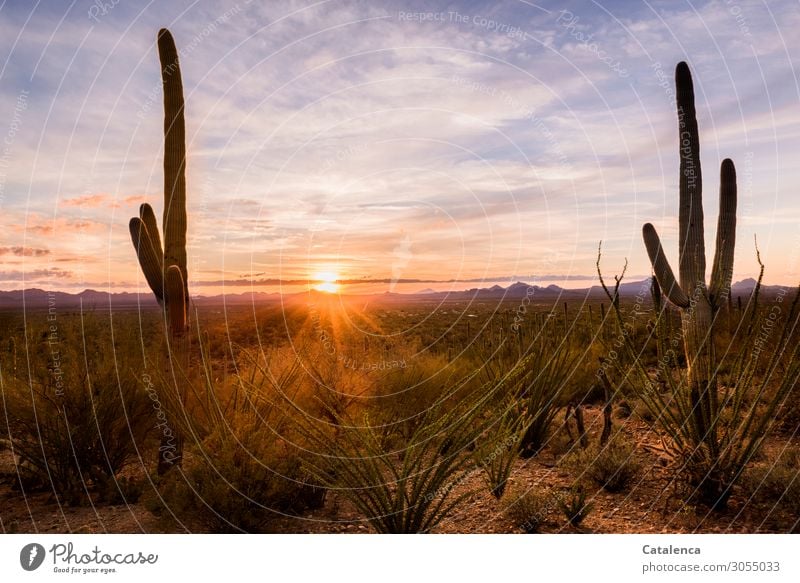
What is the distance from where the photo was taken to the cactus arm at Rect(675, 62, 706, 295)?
24.8ft

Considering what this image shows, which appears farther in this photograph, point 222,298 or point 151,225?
point 222,298

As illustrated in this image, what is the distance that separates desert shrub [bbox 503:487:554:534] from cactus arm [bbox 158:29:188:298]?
5.11m

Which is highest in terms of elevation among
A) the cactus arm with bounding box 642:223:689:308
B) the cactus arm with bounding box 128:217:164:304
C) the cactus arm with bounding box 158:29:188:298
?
the cactus arm with bounding box 158:29:188:298

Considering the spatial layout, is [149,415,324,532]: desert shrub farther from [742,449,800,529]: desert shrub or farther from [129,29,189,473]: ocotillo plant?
[742,449,800,529]: desert shrub

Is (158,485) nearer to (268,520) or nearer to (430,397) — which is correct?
(268,520)

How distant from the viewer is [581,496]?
614 centimetres

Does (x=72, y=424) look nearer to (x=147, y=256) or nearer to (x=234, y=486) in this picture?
(x=147, y=256)

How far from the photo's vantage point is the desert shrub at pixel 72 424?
722 centimetres

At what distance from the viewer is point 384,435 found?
28.1 feet

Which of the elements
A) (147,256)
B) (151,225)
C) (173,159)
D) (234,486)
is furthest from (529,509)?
(173,159)

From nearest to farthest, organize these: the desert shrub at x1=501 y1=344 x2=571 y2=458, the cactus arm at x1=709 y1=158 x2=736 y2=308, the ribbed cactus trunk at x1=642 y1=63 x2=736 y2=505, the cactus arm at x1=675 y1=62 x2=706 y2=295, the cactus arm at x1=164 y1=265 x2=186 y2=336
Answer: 1. the ribbed cactus trunk at x1=642 y1=63 x2=736 y2=505
2. the cactus arm at x1=709 y1=158 x2=736 y2=308
3. the cactus arm at x1=675 y1=62 x2=706 y2=295
4. the cactus arm at x1=164 y1=265 x2=186 y2=336
5. the desert shrub at x1=501 y1=344 x2=571 y2=458

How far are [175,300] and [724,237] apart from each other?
745 centimetres

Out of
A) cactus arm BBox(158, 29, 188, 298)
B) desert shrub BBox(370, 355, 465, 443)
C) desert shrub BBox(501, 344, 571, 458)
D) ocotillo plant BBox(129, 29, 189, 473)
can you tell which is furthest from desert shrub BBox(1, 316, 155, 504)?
desert shrub BBox(501, 344, 571, 458)

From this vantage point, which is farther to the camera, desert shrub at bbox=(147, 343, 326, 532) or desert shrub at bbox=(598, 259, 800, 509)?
desert shrub at bbox=(147, 343, 326, 532)
